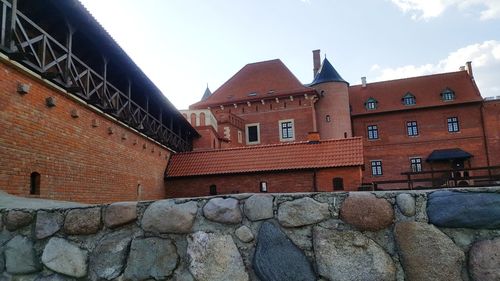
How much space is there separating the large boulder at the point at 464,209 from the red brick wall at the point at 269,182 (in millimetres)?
15266

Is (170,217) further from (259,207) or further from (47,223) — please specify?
(47,223)

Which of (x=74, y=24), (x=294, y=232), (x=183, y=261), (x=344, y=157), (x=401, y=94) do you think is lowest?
(x=183, y=261)

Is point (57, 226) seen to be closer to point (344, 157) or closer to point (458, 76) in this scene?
point (344, 157)

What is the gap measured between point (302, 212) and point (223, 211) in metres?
0.41

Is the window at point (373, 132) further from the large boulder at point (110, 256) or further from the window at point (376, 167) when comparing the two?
the large boulder at point (110, 256)

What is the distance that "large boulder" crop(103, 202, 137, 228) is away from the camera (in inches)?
82.4

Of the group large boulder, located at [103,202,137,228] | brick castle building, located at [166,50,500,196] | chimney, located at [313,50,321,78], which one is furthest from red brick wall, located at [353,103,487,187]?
large boulder, located at [103,202,137,228]

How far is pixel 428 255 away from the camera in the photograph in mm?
1694

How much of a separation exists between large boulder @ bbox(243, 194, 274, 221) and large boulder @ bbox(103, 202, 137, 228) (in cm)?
64

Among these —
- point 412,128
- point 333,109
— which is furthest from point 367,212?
point 412,128

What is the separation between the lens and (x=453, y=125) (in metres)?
31.2

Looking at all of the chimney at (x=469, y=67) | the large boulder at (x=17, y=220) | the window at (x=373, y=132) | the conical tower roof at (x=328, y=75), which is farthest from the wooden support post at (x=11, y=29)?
the chimney at (x=469, y=67)

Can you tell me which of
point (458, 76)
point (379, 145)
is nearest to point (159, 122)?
point (379, 145)

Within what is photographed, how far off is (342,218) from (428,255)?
398 mm
